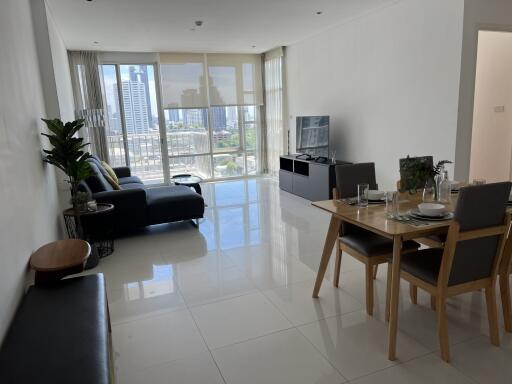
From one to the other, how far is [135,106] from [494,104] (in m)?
6.06

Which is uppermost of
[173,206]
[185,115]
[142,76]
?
[142,76]

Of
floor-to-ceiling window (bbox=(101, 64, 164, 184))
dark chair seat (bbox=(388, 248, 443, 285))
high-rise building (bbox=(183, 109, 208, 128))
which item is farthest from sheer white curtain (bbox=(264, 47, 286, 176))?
dark chair seat (bbox=(388, 248, 443, 285))

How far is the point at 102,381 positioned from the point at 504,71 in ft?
17.8

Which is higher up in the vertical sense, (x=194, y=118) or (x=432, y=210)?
(x=194, y=118)

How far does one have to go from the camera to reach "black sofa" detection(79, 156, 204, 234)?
417 centimetres

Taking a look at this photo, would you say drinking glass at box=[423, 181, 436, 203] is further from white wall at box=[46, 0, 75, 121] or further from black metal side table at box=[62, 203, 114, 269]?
white wall at box=[46, 0, 75, 121]

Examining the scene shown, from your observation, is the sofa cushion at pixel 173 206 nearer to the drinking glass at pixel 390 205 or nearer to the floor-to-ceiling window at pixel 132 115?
the drinking glass at pixel 390 205

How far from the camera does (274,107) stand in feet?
25.4

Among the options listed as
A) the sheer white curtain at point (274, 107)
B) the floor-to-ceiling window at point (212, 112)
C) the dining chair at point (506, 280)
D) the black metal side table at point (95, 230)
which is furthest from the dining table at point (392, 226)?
the floor-to-ceiling window at point (212, 112)

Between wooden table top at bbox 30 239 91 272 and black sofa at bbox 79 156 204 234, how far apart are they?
159 cm

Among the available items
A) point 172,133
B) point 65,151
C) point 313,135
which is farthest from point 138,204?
point 172,133

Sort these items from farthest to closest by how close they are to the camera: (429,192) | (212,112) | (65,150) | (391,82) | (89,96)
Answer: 1. (212,112)
2. (89,96)
3. (391,82)
4. (65,150)
5. (429,192)

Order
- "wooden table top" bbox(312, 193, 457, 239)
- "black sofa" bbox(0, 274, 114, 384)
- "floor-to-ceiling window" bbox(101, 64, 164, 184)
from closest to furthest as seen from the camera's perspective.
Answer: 1. "black sofa" bbox(0, 274, 114, 384)
2. "wooden table top" bbox(312, 193, 457, 239)
3. "floor-to-ceiling window" bbox(101, 64, 164, 184)

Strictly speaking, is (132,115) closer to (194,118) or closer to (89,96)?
(89,96)
